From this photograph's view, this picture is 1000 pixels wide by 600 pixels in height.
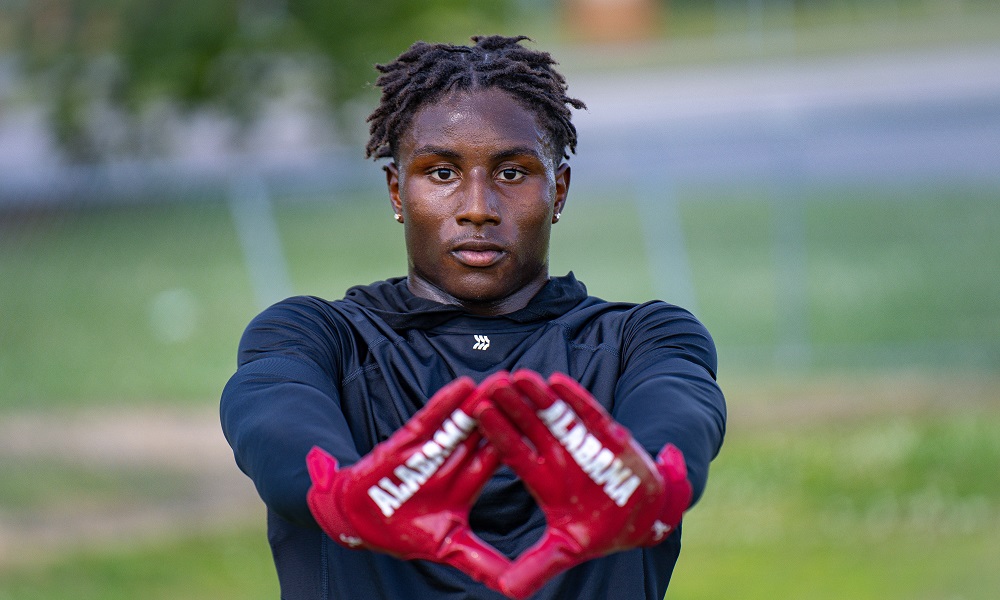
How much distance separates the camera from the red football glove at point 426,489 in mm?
1733

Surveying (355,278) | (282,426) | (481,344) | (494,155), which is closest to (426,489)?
(282,426)

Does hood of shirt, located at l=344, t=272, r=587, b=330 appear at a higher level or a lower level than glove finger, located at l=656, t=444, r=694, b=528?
higher

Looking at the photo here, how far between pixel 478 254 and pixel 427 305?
0.48 ft

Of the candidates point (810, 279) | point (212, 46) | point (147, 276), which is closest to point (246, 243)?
point (147, 276)

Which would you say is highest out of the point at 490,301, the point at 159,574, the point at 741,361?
the point at 490,301

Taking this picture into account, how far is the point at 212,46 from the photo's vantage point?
42.1 ft

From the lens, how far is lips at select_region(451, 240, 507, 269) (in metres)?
2.40

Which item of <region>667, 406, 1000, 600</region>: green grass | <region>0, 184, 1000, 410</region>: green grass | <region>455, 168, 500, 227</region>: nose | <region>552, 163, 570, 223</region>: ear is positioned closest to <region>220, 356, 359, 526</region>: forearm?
<region>455, 168, 500, 227</region>: nose

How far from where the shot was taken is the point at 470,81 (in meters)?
2.43

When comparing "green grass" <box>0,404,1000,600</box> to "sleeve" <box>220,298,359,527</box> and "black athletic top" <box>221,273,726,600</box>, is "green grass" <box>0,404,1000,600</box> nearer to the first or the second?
"black athletic top" <box>221,273,726,600</box>

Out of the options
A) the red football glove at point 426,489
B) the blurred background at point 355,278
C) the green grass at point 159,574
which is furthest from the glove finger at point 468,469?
the green grass at point 159,574

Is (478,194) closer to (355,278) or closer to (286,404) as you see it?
(286,404)

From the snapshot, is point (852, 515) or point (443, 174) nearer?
point (443, 174)

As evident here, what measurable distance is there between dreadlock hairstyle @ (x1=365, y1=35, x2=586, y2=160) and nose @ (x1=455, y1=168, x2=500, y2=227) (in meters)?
0.18
